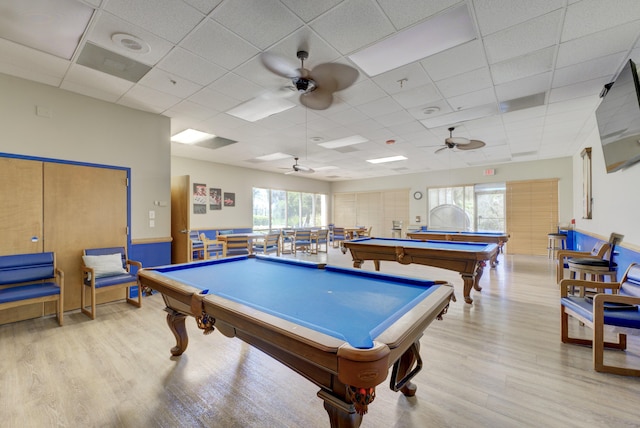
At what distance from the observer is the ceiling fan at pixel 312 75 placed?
2.64m

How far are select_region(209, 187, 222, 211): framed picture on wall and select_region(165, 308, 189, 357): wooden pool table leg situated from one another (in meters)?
5.94

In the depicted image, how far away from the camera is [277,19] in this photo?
2186mm

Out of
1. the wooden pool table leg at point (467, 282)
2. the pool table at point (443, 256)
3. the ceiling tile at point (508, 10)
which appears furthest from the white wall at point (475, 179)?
the ceiling tile at point (508, 10)

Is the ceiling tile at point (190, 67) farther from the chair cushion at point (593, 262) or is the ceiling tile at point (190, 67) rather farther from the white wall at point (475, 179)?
the white wall at point (475, 179)

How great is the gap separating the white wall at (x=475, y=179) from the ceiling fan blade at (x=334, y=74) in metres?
7.48

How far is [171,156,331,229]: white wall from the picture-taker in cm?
739

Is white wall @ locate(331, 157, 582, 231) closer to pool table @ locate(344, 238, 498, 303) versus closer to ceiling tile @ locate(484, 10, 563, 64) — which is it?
pool table @ locate(344, 238, 498, 303)

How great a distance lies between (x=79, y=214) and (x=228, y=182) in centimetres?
474

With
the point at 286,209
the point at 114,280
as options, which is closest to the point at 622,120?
the point at 114,280

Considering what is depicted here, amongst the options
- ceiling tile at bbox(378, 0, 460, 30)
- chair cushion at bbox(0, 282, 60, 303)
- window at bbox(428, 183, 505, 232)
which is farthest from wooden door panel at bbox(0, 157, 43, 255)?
window at bbox(428, 183, 505, 232)

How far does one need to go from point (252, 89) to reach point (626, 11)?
348 cm

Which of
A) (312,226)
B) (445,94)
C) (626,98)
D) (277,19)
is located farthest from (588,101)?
(312,226)

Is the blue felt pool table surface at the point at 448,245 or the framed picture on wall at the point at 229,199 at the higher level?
the framed picture on wall at the point at 229,199

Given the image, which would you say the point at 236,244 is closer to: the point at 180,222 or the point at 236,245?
the point at 236,245
